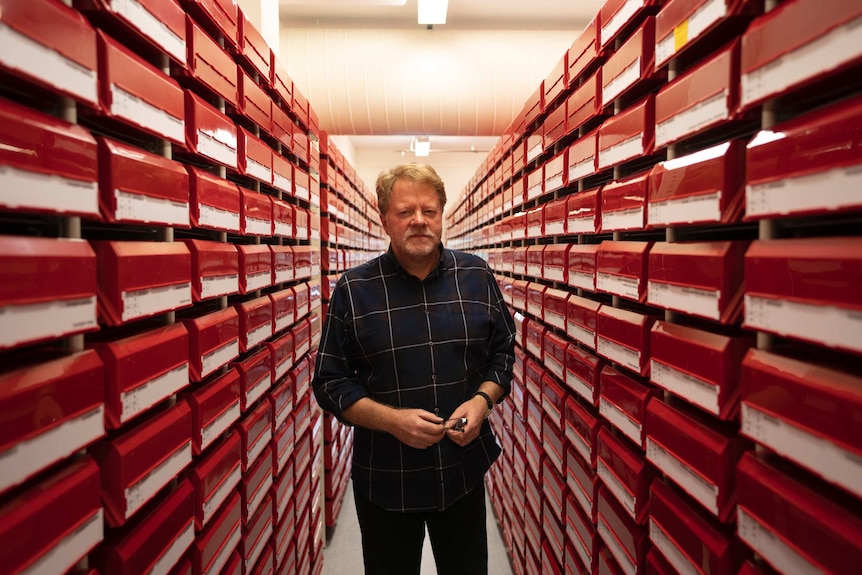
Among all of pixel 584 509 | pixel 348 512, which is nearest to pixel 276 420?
pixel 584 509

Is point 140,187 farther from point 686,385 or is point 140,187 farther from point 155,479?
point 686,385

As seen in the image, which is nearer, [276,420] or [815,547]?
[815,547]

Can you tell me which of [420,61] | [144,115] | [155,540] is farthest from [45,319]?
[420,61]

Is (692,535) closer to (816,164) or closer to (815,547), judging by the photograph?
(815,547)

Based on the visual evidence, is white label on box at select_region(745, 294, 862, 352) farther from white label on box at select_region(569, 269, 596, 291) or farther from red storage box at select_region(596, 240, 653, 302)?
white label on box at select_region(569, 269, 596, 291)

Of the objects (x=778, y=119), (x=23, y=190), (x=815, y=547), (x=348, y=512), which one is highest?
(x=778, y=119)

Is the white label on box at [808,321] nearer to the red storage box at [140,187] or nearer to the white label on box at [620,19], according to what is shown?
the white label on box at [620,19]

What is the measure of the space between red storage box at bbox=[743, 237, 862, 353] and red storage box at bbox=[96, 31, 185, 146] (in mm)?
1223

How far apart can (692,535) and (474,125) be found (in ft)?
11.4

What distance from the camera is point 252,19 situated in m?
2.58

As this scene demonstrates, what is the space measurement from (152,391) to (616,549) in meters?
1.39

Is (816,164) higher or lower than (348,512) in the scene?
higher

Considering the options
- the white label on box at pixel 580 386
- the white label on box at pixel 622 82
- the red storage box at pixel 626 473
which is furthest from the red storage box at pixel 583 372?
the white label on box at pixel 622 82

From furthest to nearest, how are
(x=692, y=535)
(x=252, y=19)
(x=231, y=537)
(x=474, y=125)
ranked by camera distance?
1. (x=474, y=125)
2. (x=252, y=19)
3. (x=231, y=537)
4. (x=692, y=535)
